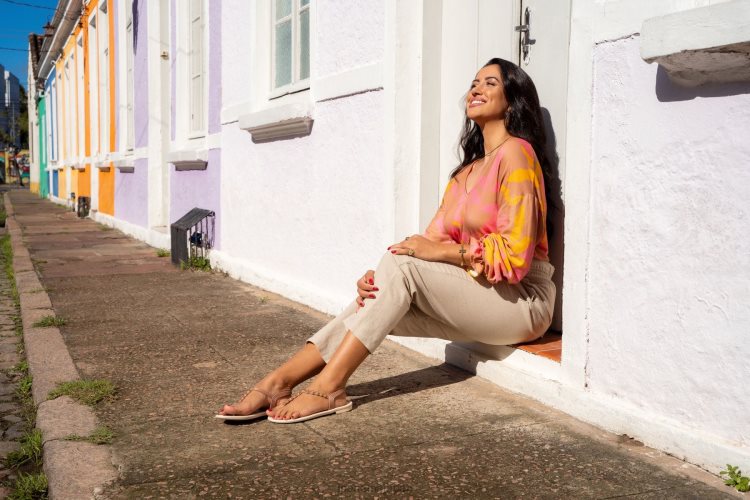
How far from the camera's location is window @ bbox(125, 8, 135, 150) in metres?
12.6

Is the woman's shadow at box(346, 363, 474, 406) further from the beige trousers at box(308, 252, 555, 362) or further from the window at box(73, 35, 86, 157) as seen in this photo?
the window at box(73, 35, 86, 157)

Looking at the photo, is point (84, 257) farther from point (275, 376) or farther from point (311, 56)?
point (275, 376)

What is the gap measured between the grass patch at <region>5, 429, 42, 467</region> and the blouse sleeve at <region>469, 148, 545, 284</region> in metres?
1.79

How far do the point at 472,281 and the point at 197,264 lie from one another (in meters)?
5.12

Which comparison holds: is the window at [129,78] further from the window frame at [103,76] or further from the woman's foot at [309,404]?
the woman's foot at [309,404]

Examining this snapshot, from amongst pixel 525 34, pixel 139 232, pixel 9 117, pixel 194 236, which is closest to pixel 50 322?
pixel 194 236

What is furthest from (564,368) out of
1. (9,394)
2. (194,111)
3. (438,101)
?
(194,111)

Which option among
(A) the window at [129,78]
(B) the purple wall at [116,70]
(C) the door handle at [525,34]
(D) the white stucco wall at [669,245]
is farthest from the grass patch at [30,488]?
(B) the purple wall at [116,70]

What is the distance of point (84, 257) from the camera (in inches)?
351

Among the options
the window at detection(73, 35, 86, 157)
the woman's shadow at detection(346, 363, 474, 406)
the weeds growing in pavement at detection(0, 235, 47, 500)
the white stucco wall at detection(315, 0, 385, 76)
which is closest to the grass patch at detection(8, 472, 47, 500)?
the weeds growing in pavement at detection(0, 235, 47, 500)

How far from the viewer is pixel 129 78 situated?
511 inches

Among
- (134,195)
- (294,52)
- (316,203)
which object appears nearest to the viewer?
(316,203)

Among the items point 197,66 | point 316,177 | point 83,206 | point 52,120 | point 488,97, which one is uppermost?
point 52,120

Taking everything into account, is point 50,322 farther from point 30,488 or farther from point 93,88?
point 93,88
